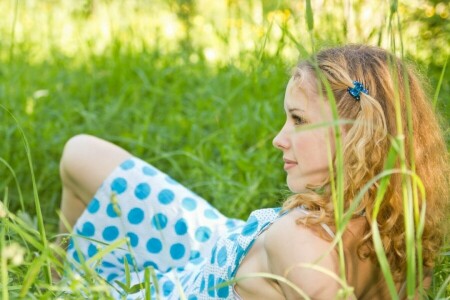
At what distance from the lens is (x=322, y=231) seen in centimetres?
163

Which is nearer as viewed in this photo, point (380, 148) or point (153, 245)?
point (380, 148)

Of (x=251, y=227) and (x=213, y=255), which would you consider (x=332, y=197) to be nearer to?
→ (x=251, y=227)

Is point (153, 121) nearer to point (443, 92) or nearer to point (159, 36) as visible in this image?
point (159, 36)

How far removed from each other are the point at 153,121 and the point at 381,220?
185 cm

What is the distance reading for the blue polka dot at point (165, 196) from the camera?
2.32 metres

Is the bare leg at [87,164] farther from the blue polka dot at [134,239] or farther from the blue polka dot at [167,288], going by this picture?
the blue polka dot at [167,288]

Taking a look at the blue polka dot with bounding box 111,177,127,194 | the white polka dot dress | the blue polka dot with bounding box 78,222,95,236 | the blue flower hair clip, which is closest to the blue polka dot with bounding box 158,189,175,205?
the white polka dot dress

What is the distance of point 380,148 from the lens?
167 cm

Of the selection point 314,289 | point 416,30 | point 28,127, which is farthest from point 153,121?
point 314,289

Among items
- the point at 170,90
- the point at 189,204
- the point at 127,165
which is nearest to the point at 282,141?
the point at 189,204

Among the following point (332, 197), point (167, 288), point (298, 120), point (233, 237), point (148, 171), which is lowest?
Result: point (167, 288)

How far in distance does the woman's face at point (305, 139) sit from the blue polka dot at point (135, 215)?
677mm

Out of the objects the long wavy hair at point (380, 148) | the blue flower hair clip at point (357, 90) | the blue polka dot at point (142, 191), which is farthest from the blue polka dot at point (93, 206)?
the blue flower hair clip at point (357, 90)

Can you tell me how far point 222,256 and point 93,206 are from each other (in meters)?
0.50
